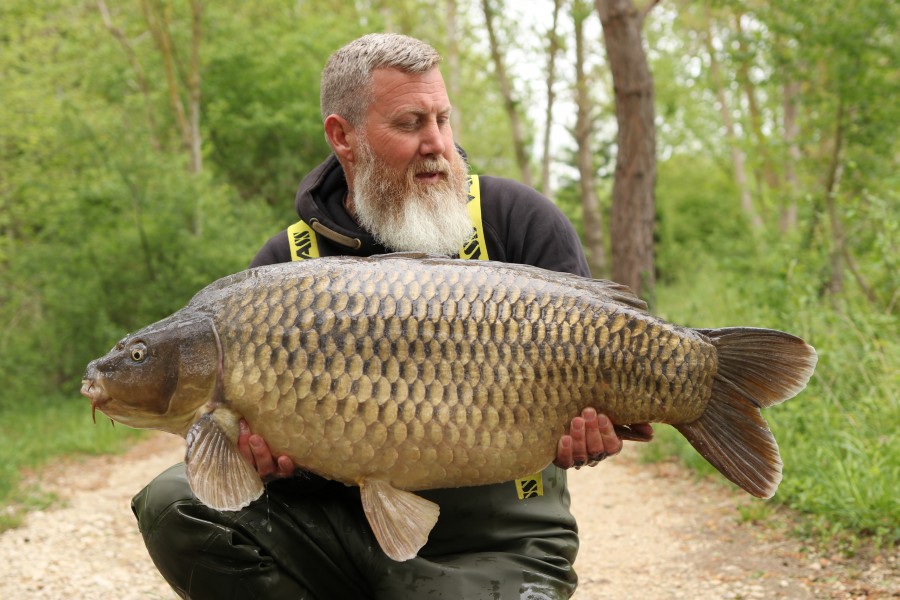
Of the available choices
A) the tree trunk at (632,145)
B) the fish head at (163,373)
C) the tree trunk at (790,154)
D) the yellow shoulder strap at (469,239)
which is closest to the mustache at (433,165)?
the yellow shoulder strap at (469,239)

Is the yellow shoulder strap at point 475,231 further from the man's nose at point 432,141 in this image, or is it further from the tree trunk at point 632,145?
the tree trunk at point 632,145

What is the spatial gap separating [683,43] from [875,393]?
72.9 ft

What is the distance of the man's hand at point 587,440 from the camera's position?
2.25m

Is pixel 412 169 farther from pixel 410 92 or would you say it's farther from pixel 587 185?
pixel 587 185

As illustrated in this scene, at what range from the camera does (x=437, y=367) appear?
85.0 inches

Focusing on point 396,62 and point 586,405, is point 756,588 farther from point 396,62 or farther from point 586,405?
point 396,62

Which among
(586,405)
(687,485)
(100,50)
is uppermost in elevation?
(100,50)

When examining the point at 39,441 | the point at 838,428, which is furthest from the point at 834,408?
the point at 39,441

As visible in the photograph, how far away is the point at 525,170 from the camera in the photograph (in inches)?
716

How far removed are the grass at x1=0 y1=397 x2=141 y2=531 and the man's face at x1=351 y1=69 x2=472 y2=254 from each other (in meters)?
3.75

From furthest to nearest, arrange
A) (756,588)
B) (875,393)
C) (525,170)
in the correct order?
(525,170) < (875,393) < (756,588)

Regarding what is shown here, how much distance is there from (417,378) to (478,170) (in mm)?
9911


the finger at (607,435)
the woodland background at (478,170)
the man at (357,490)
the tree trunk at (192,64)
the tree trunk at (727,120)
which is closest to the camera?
the finger at (607,435)

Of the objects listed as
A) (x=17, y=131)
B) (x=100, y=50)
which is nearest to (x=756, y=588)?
(x=17, y=131)
